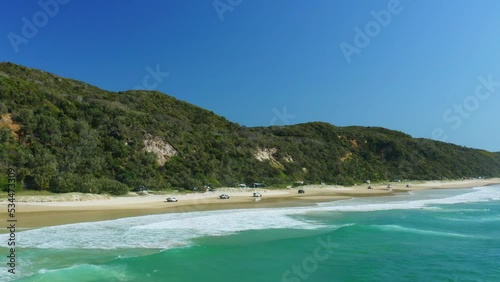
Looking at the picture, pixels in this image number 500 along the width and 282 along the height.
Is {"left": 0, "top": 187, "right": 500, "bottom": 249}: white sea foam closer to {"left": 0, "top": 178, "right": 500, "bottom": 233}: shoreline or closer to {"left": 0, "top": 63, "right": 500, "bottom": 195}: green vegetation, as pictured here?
{"left": 0, "top": 178, "right": 500, "bottom": 233}: shoreline

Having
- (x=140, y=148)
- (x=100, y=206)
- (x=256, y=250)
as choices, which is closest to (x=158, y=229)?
(x=256, y=250)

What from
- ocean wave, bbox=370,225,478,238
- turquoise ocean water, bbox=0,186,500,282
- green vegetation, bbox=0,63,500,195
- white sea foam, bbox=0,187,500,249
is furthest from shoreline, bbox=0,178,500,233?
ocean wave, bbox=370,225,478,238

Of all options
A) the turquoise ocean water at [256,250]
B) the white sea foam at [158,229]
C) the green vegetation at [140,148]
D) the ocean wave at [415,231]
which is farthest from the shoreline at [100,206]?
the ocean wave at [415,231]

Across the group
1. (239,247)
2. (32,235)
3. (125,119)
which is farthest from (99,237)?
(125,119)

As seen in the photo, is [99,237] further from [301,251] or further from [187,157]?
[187,157]

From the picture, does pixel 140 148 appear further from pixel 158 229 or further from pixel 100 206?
pixel 158 229

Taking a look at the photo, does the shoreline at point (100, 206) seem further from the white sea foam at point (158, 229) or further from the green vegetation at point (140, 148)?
the green vegetation at point (140, 148)
